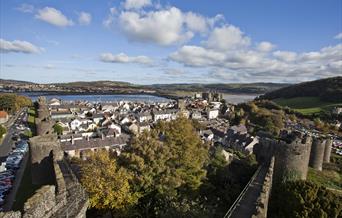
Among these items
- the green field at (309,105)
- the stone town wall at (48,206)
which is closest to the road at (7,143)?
the stone town wall at (48,206)

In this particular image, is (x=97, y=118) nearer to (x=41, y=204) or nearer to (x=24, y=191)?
(x=24, y=191)

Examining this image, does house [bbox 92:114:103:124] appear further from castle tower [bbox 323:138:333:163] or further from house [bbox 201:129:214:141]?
castle tower [bbox 323:138:333:163]

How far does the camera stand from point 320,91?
109000mm

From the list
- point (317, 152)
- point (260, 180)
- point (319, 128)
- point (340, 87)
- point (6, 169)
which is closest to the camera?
point (260, 180)

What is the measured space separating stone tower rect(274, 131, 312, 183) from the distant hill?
305ft

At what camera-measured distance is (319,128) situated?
216 feet

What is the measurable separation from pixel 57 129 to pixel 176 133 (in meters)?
38.2

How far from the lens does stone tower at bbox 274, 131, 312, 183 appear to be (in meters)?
19.1

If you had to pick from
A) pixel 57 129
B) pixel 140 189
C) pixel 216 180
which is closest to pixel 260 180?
pixel 216 180

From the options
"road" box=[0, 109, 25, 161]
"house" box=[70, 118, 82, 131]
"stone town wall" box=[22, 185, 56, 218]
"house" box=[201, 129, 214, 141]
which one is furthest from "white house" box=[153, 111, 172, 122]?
"stone town wall" box=[22, 185, 56, 218]

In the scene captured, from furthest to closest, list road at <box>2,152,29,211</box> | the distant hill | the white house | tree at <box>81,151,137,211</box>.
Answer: the distant hill
the white house
road at <box>2,152,29,211</box>
tree at <box>81,151,137,211</box>

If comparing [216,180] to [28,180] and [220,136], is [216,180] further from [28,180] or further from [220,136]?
[220,136]

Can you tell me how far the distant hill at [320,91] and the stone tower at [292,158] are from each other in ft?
305

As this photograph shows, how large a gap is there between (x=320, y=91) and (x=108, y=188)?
11655cm
